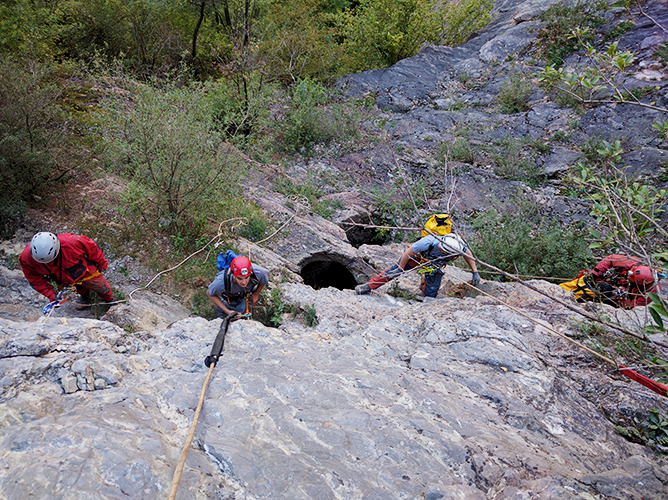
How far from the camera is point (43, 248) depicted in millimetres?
4008

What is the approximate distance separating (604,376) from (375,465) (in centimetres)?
229

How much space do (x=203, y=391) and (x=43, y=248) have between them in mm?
2917

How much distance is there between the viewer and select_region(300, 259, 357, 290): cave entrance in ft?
24.0

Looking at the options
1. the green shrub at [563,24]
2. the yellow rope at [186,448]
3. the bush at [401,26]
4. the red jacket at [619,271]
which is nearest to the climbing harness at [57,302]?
the yellow rope at [186,448]

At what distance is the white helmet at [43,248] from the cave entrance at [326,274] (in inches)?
157

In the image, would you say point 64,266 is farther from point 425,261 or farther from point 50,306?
point 425,261

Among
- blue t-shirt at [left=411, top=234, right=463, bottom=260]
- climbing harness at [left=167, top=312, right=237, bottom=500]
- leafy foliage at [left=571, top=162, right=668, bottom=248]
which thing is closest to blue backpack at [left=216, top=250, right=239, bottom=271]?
climbing harness at [left=167, top=312, right=237, bottom=500]

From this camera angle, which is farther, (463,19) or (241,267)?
(463,19)

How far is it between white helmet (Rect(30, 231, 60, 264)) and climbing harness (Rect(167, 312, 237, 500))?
221cm

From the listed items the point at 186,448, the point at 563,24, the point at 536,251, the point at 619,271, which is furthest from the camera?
the point at 563,24

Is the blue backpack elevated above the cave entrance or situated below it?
above

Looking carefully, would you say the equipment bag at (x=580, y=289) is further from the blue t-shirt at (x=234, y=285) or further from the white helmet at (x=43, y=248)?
the white helmet at (x=43, y=248)

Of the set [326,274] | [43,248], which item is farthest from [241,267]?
[326,274]

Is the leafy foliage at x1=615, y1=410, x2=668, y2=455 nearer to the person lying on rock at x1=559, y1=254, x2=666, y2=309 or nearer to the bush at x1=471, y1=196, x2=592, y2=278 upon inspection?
the person lying on rock at x1=559, y1=254, x2=666, y2=309
